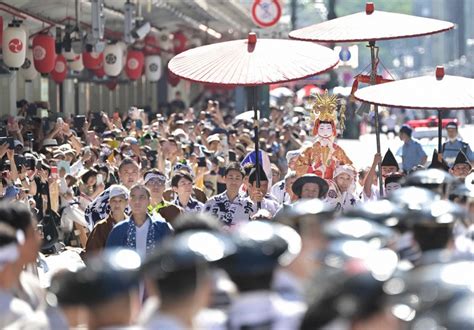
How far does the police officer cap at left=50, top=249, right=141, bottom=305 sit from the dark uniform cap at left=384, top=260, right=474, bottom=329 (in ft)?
2.99

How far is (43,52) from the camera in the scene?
2305cm

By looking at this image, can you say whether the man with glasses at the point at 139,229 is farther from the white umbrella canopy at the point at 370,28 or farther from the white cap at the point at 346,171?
the white cap at the point at 346,171

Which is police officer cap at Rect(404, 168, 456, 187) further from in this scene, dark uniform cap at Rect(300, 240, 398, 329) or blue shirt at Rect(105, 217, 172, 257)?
dark uniform cap at Rect(300, 240, 398, 329)

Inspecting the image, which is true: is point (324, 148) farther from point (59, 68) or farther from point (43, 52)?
point (59, 68)

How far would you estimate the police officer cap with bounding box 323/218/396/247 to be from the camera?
546cm

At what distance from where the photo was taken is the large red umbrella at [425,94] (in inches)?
406

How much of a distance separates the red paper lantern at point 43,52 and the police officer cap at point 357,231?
58.4ft

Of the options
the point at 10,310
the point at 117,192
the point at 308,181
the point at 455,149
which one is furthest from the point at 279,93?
the point at 10,310

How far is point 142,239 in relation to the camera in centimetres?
916

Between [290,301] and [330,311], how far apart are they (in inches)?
32.6

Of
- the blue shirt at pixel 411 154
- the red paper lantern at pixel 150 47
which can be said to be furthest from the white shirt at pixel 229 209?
the red paper lantern at pixel 150 47

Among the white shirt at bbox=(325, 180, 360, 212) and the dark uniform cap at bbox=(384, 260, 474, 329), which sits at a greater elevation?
the dark uniform cap at bbox=(384, 260, 474, 329)

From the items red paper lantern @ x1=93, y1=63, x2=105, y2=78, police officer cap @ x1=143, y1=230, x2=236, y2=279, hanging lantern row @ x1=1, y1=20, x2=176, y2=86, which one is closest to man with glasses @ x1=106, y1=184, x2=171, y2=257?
police officer cap @ x1=143, y1=230, x2=236, y2=279

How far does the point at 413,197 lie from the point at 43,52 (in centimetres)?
1711
